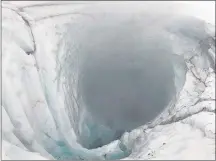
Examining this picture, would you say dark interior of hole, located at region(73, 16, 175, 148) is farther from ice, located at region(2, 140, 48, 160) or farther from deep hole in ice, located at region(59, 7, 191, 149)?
ice, located at region(2, 140, 48, 160)

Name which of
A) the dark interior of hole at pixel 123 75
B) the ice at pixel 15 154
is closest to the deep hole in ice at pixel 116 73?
the dark interior of hole at pixel 123 75

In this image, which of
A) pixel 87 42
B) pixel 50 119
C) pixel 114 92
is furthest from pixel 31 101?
pixel 114 92

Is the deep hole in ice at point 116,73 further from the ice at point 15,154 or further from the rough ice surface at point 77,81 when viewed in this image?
the ice at point 15,154

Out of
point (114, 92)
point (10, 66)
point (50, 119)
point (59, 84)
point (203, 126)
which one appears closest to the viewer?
point (203, 126)

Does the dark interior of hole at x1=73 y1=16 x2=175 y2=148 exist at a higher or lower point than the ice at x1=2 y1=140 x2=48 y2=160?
lower

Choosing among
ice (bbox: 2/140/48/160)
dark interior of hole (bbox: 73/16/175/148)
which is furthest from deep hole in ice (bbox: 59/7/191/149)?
ice (bbox: 2/140/48/160)

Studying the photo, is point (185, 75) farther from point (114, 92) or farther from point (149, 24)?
point (114, 92)

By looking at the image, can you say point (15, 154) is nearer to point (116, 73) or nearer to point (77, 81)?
point (77, 81)
